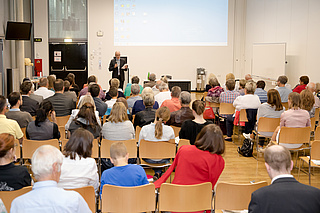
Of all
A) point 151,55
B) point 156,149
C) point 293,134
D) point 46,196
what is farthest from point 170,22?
point 46,196

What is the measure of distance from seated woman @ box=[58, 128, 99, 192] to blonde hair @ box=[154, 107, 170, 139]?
1379 millimetres

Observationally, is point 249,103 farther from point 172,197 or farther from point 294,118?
point 172,197

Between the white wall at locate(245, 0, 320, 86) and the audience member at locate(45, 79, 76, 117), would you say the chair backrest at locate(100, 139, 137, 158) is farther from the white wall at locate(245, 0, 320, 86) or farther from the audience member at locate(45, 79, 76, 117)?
the white wall at locate(245, 0, 320, 86)

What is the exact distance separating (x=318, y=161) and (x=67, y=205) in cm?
400

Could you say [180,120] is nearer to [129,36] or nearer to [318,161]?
[318,161]

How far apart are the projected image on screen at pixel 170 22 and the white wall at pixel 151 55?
0.25 meters

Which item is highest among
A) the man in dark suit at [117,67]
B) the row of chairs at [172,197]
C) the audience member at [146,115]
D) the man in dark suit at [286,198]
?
the man in dark suit at [117,67]

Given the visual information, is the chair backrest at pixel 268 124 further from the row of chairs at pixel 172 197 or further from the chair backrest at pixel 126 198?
the chair backrest at pixel 126 198

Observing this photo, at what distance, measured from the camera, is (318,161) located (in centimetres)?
523

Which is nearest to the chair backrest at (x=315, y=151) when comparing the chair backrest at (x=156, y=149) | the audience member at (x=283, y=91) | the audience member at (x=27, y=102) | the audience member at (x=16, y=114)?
the chair backrest at (x=156, y=149)

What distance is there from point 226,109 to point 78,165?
16.4ft

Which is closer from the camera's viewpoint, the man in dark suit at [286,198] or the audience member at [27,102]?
the man in dark suit at [286,198]

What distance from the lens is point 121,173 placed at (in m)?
3.46

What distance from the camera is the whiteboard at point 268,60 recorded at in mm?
12132
